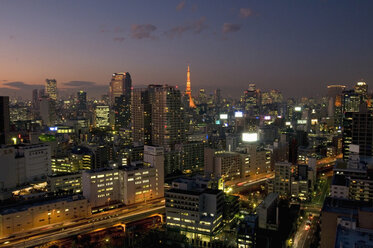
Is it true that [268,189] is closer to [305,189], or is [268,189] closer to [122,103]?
[305,189]

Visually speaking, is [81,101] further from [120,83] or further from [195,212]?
[195,212]

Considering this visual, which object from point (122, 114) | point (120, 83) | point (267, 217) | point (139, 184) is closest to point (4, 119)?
point (139, 184)

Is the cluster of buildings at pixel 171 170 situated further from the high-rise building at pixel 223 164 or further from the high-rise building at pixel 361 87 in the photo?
the high-rise building at pixel 361 87

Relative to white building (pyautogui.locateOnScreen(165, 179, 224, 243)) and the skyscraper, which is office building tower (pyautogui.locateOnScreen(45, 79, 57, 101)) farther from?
white building (pyautogui.locateOnScreen(165, 179, 224, 243))

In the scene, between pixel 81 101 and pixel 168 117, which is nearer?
pixel 168 117

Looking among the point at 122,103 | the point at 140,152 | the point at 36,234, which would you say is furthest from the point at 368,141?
the point at 122,103

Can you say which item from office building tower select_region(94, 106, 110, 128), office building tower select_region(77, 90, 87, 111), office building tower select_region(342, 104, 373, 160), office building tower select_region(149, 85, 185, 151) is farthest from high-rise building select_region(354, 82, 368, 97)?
office building tower select_region(77, 90, 87, 111)
